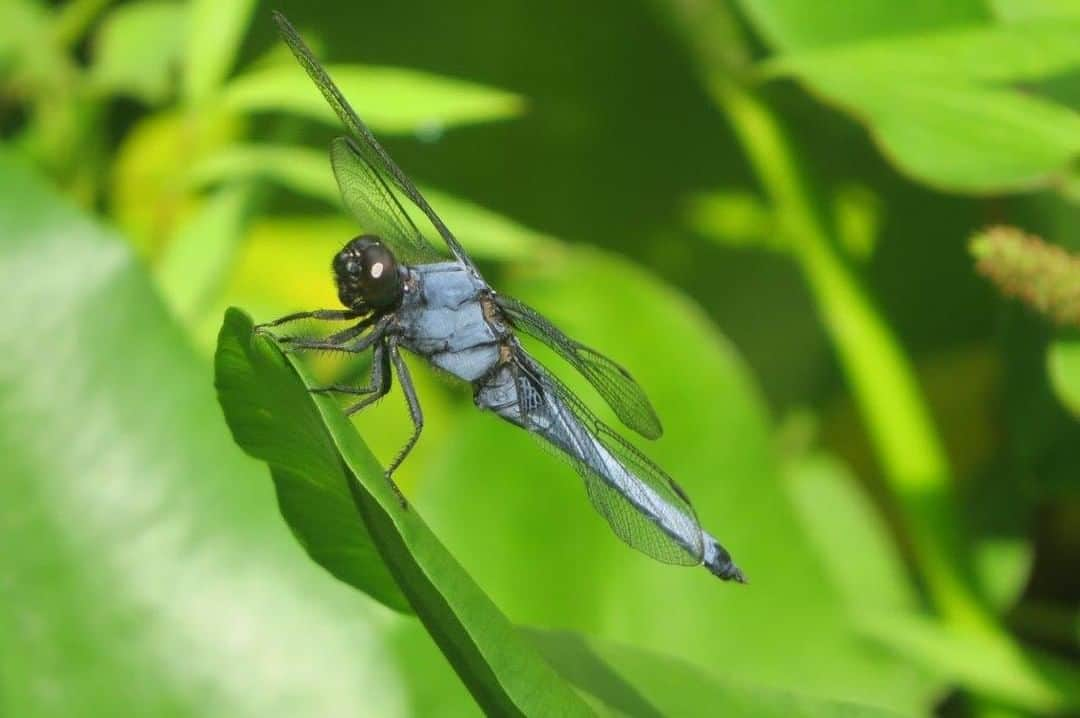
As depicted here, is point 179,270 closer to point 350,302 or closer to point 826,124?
point 350,302

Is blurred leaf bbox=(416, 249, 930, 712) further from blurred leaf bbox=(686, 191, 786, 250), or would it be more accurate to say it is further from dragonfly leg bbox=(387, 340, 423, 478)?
blurred leaf bbox=(686, 191, 786, 250)

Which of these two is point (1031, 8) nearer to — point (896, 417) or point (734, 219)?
point (896, 417)

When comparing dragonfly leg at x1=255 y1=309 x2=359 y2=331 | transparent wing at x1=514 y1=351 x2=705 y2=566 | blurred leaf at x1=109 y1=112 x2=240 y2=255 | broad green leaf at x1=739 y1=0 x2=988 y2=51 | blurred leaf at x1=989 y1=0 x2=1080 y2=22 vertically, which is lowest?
transparent wing at x1=514 y1=351 x2=705 y2=566

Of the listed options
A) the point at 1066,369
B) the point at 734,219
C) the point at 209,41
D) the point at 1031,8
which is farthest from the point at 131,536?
the point at 734,219

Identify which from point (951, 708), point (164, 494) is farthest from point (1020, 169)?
point (951, 708)

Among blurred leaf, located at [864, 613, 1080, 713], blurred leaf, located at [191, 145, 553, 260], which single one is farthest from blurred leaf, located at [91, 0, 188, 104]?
blurred leaf, located at [864, 613, 1080, 713]

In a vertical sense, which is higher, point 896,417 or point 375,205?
point 375,205

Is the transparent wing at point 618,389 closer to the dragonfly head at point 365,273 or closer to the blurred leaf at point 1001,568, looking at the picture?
the dragonfly head at point 365,273

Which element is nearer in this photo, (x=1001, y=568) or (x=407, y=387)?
(x=407, y=387)
